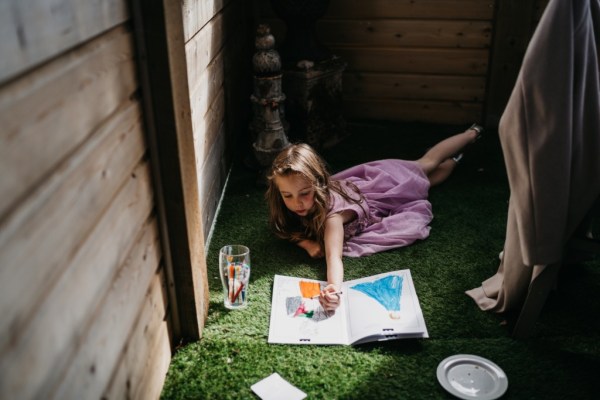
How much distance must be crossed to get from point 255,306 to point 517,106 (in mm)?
992

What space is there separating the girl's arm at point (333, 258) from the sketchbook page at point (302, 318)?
0.04 meters

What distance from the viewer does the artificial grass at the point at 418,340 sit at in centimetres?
152

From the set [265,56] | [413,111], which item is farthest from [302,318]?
[413,111]

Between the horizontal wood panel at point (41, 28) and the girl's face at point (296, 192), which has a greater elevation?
the horizontal wood panel at point (41, 28)

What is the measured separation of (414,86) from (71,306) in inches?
111

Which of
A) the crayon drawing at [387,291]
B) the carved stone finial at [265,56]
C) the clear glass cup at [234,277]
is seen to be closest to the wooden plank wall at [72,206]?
the clear glass cup at [234,277]

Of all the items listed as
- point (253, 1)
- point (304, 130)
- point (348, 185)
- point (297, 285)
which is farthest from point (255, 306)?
point (253, 1)

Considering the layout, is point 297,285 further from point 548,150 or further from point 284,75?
point 284,75

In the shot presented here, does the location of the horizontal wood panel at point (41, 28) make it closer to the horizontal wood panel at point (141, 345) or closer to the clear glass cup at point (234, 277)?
the horizontal wood panel at point (141, 345)

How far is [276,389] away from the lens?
150 centimetres

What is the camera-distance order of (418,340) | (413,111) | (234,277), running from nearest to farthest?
(418,340) < (234,277) < (413,111)

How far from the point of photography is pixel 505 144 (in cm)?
150

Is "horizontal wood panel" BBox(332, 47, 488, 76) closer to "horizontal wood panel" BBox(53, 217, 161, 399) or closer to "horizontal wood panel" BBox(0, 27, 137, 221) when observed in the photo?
"horizontal wood panel" BBox(53, 217, 161, 399)

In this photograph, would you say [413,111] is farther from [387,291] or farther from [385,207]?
[387,291]
